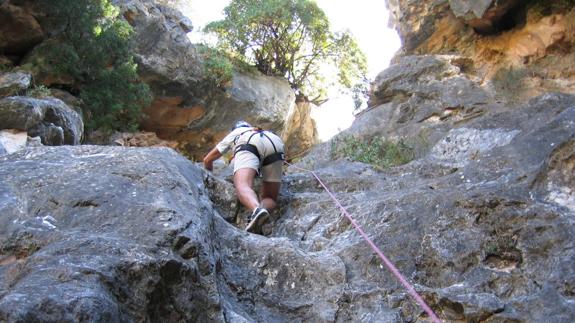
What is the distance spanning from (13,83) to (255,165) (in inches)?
211

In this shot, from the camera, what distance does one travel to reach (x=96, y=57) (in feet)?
35.9

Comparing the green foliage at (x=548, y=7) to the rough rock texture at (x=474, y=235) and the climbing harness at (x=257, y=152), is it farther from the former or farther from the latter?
the climbing harness at (x=257, y=152)

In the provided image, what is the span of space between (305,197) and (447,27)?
8.54 m

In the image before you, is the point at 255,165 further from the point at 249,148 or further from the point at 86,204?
the point at 86,204

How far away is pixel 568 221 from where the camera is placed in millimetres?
3477

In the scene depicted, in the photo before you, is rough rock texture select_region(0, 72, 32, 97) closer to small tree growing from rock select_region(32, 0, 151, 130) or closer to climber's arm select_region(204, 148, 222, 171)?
small tree growing from rock select_region(32, 0, 151, 130)

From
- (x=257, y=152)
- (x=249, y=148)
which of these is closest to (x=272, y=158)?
(x=257, y=152)

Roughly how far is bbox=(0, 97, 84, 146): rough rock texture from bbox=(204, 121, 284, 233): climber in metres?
2.59

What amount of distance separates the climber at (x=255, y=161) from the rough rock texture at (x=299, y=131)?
12.1m

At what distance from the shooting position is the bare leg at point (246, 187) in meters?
4.90

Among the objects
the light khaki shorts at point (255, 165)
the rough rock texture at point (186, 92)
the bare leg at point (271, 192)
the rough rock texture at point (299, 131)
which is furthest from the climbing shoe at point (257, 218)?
the rough rock texture at point (299, 131)

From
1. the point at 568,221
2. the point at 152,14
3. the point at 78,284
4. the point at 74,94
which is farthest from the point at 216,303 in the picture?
the point at 152,14

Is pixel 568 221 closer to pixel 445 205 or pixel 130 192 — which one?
pixel 445 205

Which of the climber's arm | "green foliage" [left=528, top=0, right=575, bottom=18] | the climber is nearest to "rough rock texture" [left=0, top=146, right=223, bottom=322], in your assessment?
the climber
